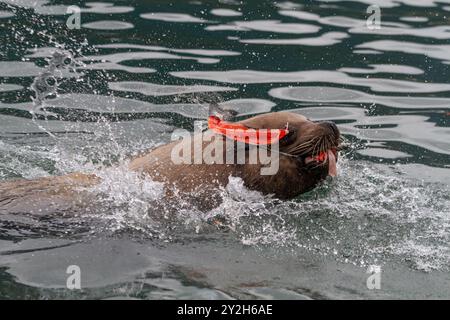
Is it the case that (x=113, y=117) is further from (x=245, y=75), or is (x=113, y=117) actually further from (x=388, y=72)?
(x=388, y=72)

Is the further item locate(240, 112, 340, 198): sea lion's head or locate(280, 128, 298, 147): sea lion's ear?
locate(280, 128, 298, 147): sea lion's ear

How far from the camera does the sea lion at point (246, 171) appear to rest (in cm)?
690

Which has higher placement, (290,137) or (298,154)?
(290,137)

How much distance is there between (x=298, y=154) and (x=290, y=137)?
0.15 meters

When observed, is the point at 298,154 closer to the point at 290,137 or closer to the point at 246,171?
the point at 290,137

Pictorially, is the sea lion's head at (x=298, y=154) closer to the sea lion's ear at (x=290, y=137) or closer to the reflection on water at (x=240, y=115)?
the sea lion's ear at (x=290, y=137)

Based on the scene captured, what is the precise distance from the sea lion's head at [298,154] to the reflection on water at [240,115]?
171mm

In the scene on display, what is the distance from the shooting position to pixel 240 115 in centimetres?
1039

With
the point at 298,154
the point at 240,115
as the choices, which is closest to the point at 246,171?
the point at 298,154

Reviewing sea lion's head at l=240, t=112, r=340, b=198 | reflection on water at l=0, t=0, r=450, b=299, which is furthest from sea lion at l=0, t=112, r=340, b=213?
reflection on water at l=0, t=0, r=450, b=299

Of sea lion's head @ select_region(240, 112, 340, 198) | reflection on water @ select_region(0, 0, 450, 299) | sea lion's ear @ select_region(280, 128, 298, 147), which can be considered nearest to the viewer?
reflection on water @ select_region(0, 0, 450, 299)

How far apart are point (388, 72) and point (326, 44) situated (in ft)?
3.91

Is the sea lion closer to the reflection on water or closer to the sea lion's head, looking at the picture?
the sea lion's head

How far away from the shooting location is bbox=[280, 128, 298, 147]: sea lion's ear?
694 cm
